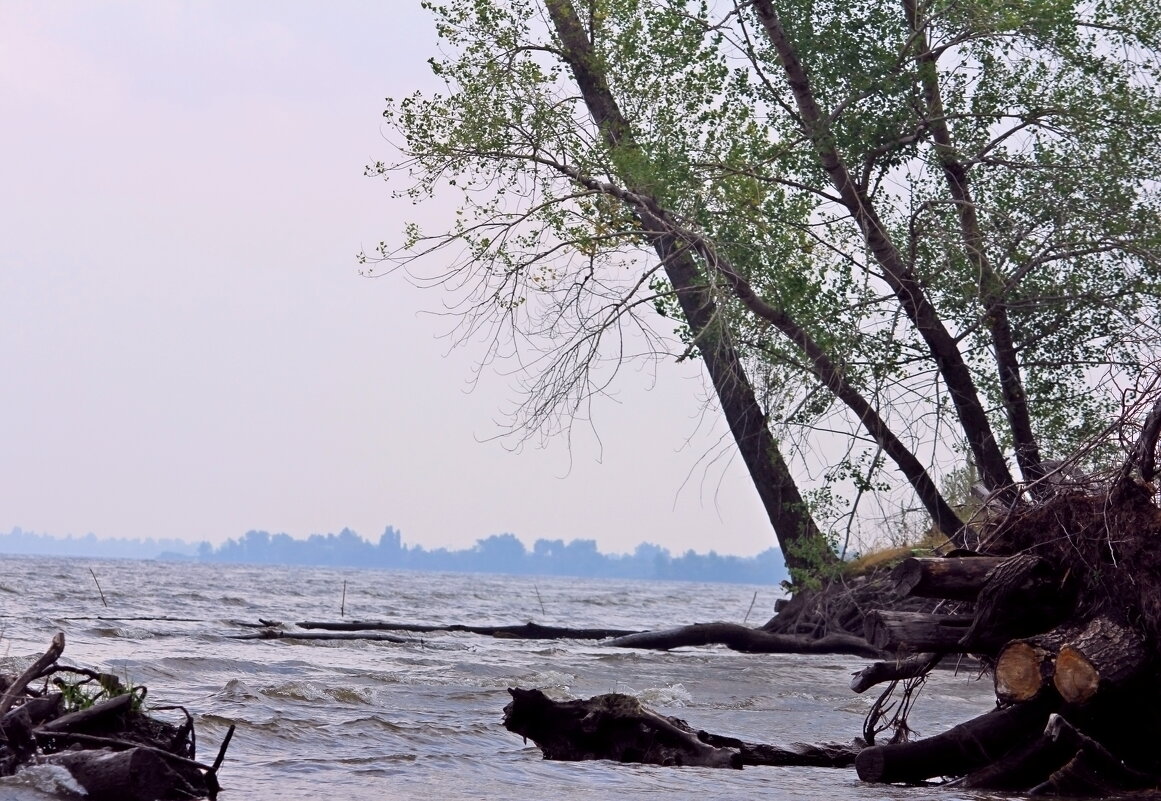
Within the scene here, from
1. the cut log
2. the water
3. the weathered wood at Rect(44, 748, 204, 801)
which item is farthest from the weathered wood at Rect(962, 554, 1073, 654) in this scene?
the weathered wood at Rect(44, 748, 204, 801)

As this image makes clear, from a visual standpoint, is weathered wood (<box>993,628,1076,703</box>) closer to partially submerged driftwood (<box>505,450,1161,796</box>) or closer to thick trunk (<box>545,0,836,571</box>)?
partially submerged driftwood (<box>505,450,1161,796</box>)

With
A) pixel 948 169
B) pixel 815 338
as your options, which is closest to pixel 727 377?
pixel 815 338

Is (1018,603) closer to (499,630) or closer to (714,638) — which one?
(714,638)

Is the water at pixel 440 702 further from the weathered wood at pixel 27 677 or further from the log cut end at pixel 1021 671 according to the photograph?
the log cut end at pixel 1021 671

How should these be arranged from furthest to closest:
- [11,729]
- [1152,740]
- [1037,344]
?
[1037,344] → [1152,740] → [11,729]

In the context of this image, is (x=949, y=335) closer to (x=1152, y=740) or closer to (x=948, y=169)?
(x=948, y=169)

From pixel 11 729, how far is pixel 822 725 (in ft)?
24.2

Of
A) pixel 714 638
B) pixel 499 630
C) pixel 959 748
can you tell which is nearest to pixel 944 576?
pixel 959 748

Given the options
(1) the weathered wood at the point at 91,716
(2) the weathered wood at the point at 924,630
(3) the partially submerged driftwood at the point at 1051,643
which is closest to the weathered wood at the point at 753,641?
(3) the partially submerged driftwood at the point at 1051,643

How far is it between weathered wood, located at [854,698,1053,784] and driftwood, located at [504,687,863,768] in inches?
37.4

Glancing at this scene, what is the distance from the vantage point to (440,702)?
38.4 ft

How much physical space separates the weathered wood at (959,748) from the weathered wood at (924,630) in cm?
45

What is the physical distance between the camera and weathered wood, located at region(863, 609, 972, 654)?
23.2ft

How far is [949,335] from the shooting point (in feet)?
49.6
